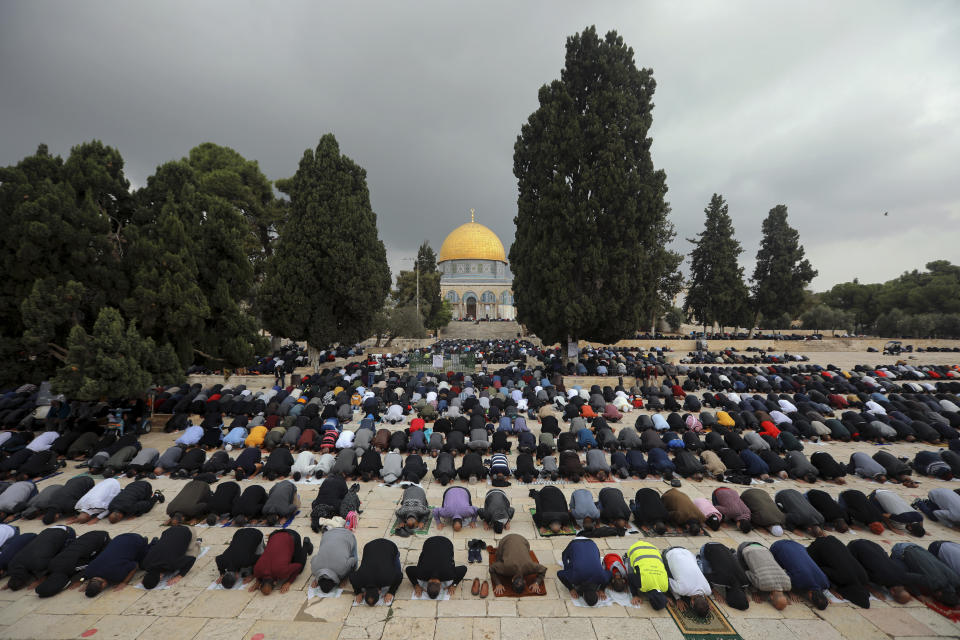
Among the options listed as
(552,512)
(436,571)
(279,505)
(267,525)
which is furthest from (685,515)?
(267,525)

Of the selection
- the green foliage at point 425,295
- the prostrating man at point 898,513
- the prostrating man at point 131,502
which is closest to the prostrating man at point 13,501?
the prostrating man at point 131,502

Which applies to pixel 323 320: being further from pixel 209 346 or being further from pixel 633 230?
pixel 633 230

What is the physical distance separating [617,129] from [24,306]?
22.3 meters

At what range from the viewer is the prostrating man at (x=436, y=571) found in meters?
4.76

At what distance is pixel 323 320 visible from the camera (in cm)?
1914

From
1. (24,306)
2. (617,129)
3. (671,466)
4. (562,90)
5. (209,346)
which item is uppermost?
(562,90)

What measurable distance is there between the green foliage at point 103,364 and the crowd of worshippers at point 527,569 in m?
5.36

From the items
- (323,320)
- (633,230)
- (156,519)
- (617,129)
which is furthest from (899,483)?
(323,320)

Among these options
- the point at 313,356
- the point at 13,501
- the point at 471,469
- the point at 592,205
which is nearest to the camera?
the point at 13,501

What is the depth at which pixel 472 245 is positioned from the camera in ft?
214

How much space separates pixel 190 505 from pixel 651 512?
778 cm

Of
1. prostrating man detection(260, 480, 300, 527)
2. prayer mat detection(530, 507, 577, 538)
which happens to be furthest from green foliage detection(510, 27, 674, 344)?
prostrating man detection(260, 480, 300, 527)

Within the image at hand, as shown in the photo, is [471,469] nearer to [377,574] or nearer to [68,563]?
[377,574]

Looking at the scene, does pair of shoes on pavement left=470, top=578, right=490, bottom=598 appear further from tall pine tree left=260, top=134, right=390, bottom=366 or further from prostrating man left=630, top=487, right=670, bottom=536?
tall pine tree left=260, top=134, right=390, bottom=366
